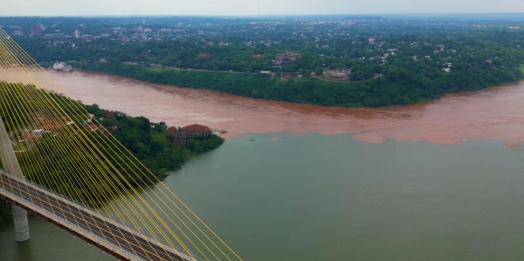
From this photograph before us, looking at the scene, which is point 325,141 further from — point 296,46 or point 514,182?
point 296,46

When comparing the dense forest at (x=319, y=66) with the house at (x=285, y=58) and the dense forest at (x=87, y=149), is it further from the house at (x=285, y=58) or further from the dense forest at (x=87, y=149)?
the dense forest at (x=87, y=149)

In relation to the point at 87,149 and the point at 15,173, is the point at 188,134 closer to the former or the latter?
the point at 87,149

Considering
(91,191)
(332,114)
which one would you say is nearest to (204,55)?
(332,114)

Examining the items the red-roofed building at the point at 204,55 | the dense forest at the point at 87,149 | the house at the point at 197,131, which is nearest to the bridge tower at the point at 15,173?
the dense forest at the point at 87,149

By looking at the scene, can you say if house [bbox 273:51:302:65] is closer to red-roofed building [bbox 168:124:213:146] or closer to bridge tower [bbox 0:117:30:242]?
red-roofed building [bbox 168:124:213:146]

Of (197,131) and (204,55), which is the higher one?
(204,55)

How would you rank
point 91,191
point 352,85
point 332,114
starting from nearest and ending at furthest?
point 91,191 < point 332,114 < point 352,85

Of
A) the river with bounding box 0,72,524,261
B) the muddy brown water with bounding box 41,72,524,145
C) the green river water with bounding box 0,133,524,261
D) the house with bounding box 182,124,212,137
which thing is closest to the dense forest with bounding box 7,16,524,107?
the muddy brown water with bounding box 41,72,524,145
